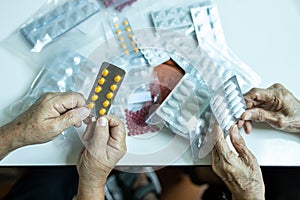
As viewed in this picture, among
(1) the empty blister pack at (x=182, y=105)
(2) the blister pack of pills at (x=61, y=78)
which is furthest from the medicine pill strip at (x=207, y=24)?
(2) the blister pack of pills at (x=61, y=78)

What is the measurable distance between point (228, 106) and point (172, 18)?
211mm

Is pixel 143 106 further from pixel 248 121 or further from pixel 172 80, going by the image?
pixel 248 121

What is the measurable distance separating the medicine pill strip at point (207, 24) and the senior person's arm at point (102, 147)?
0.81 feet

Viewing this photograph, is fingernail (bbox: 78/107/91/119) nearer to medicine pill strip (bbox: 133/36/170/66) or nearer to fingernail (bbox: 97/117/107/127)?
fingernail (bbox: 97/117/107/127)

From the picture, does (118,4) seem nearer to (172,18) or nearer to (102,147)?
(172,18)

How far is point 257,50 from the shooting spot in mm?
819

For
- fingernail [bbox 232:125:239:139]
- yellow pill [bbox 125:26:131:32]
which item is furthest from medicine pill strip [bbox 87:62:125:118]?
fingernail [bbox 232:125:239:139]

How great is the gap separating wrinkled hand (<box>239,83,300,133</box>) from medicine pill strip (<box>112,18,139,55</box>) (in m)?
0.23

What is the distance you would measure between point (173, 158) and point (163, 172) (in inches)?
16.8

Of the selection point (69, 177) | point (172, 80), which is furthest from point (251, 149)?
point (69, 177)

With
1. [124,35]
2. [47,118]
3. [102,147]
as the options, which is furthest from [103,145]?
[124,35]

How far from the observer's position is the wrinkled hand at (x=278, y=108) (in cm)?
75

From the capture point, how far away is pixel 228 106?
0.74 metres

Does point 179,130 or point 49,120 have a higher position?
point 49,120
